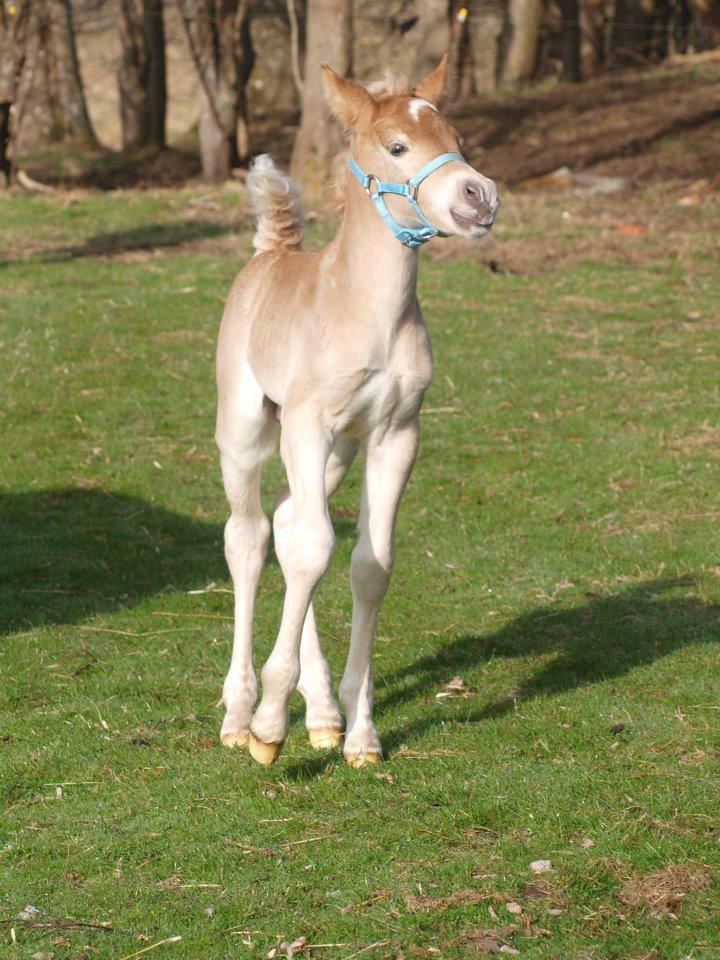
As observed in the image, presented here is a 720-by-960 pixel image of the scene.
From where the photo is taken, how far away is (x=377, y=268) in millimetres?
5113

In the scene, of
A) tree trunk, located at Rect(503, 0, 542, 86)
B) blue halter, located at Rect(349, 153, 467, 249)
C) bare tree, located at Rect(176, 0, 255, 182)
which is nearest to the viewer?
blue halter, located at Rect(349, 153, 467, 249)

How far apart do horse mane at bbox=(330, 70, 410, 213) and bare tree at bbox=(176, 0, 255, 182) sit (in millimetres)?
18263

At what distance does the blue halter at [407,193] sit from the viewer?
4801 mm

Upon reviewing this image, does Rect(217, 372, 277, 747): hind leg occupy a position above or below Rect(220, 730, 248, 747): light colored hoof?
above

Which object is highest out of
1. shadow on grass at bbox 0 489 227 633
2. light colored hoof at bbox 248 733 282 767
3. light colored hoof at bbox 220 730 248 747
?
light colored hoof at bbox 248 733 282 767

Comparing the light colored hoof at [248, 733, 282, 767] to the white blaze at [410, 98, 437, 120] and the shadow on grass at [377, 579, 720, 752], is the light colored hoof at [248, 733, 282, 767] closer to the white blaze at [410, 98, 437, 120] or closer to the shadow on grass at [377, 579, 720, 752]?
the shadow on grass at [377, 579, 720, 752]

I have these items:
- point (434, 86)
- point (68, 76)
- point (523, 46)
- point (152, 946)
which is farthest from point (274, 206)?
point (523, 46)

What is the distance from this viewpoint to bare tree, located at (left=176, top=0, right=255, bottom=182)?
2339 centimetres

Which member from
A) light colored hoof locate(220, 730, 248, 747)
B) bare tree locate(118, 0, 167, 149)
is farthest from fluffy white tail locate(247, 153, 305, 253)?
bare tree locate(118, 0, 167, 149)

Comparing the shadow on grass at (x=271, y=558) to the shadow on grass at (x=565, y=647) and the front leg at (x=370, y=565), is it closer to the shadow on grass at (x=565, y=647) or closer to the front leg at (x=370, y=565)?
the shadow on grass at (x=565, y=647)

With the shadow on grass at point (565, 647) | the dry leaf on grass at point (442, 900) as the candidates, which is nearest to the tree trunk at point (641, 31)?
the shadow on grass at point (565, 647)

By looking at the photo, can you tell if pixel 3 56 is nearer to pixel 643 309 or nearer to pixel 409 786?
pixel 643 309

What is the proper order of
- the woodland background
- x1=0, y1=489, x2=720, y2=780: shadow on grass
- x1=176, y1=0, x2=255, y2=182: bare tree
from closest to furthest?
1. x1=0, y1=489, x2=720, y2=780: shadow on grass
2. the woodland background
3. x1=176, y1=0, x2=255, y2=182: bare tree

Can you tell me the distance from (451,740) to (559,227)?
14288mm
